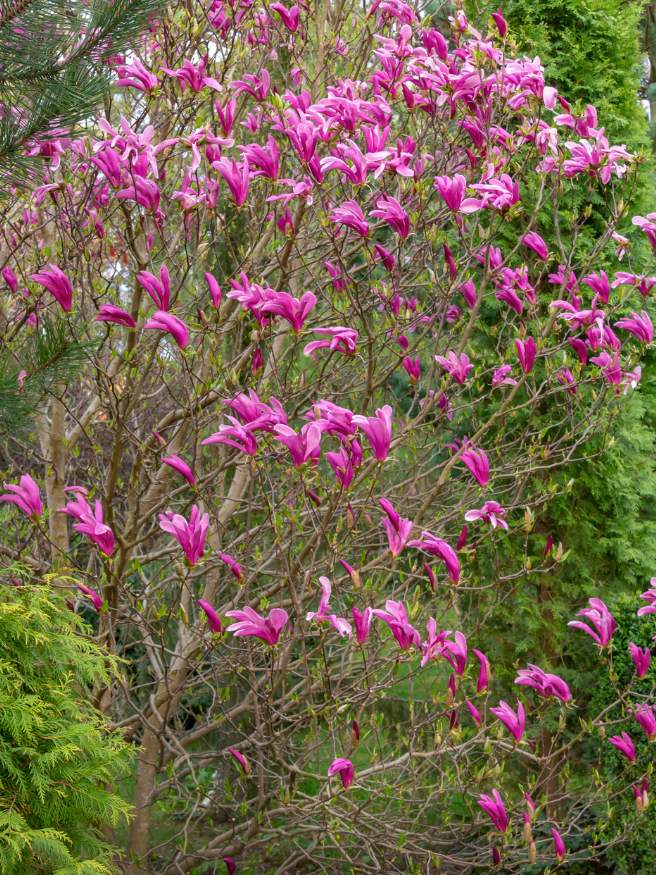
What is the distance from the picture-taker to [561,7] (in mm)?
4262

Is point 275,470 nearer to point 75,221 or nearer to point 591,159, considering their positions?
point 75,221

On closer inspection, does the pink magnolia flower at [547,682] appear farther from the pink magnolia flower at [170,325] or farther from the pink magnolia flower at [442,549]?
the pink magnolia flower at [170,325]

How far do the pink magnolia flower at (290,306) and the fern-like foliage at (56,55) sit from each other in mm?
816

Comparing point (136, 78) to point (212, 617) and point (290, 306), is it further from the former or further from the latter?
point (212, 617)

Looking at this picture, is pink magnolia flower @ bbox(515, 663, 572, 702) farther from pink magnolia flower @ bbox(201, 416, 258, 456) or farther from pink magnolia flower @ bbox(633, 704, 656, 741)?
pink magnolia flower @ bbox(201, 416, 258, 456)

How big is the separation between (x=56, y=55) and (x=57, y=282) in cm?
68

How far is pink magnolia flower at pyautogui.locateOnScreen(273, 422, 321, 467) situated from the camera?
223 centimetres

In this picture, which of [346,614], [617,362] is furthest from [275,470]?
[617,362]

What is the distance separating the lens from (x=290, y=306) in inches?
98.0

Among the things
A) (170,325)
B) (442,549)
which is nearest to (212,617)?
(442,549)

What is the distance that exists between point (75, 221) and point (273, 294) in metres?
1.11

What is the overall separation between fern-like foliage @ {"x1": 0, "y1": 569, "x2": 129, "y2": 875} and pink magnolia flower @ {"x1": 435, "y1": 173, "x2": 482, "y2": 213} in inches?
66.4

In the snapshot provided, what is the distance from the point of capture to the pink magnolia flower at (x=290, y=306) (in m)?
2.47

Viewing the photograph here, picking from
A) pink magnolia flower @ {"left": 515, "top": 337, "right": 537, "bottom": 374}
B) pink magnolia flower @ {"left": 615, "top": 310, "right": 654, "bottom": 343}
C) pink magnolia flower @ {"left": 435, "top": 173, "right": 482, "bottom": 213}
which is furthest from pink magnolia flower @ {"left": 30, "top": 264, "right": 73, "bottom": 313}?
pink magnolia flower @ {"left": 615, "top": 310, "right": 654, "bottom": 343}
